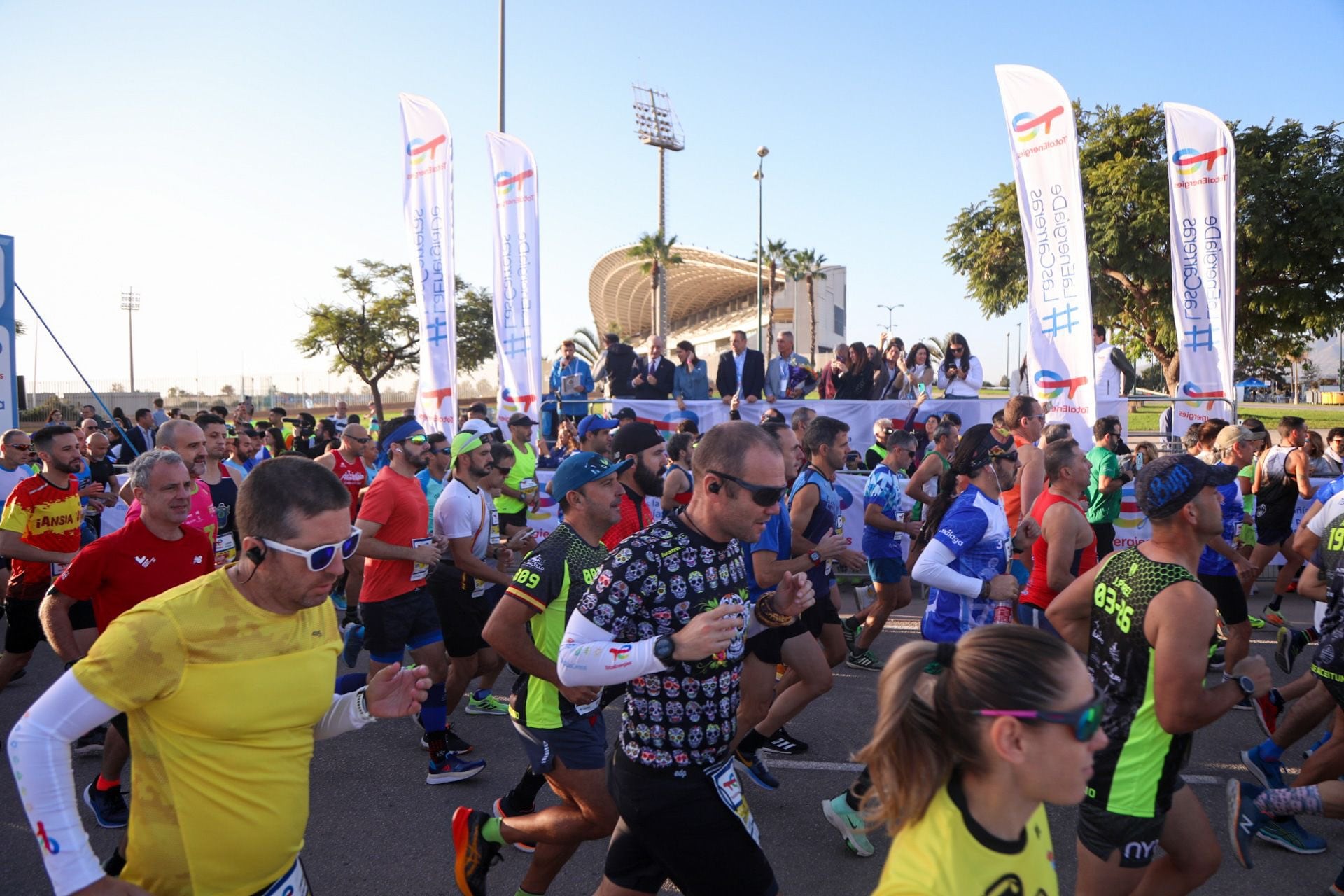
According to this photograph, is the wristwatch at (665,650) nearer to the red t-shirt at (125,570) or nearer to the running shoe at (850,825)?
the running shoe at (850,825)

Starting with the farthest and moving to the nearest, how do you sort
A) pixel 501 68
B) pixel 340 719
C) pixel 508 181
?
pixel 501 68 < pixel 508 181 < pixel 340 719

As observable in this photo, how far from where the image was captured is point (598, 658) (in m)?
2.62

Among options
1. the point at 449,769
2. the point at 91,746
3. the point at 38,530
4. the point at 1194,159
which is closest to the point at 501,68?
the point at 1194,159

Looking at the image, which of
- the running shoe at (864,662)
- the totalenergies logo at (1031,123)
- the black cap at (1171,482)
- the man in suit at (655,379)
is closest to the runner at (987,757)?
the black cap at (1171,482)

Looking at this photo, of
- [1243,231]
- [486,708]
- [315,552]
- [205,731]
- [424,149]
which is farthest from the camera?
[1243,231]

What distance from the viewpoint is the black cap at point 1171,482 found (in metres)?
3.06

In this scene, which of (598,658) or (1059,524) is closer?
(598,658)

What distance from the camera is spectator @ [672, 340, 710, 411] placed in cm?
1387

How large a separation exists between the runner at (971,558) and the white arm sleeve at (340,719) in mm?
2815

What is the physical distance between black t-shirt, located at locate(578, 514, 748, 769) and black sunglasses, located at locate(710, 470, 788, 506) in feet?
0.67

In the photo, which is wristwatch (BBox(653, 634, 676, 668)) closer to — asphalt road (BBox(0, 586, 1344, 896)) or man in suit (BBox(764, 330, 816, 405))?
asphalt road (BBox(0, 586, 1344, 896))

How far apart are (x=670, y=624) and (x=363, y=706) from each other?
1.00 metres

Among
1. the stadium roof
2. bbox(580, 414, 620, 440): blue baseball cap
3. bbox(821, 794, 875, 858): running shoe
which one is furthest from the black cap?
the stadium roof

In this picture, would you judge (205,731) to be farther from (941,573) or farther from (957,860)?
(941,573)
